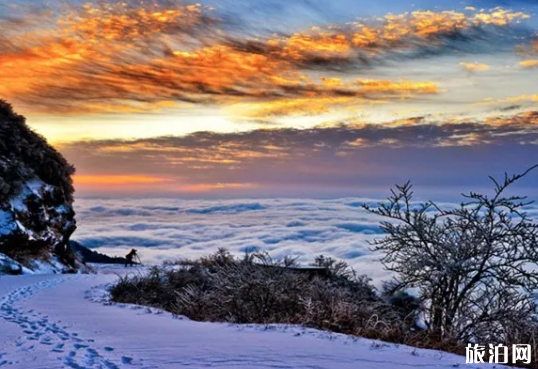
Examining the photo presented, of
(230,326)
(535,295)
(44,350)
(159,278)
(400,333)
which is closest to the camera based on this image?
(44,350)

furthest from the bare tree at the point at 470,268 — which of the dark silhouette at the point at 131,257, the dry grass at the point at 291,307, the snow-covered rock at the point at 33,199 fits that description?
the dark silhouette at the point at 131,257

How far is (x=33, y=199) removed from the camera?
2675cm

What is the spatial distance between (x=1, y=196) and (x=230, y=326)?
19.3 metres

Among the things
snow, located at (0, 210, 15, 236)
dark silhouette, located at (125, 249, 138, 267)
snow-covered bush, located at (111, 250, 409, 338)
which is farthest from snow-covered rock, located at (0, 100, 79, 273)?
snow-covered bush, located at (111, 250, 409, 338)

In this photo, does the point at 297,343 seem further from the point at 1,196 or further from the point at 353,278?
the point at 1,196

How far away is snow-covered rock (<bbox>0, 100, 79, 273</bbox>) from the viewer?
78.8 ft

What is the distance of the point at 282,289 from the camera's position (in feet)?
38.1

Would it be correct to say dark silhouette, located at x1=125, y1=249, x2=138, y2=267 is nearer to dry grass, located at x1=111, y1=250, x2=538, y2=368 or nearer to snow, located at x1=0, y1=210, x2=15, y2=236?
snow, located at x1=0, y1=210, x2=15, y2=236

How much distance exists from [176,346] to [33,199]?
22198 millimetres

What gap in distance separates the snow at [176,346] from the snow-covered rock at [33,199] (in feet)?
44.4

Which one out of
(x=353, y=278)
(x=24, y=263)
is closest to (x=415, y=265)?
(x=353, y=278)

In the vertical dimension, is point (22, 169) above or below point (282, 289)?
above

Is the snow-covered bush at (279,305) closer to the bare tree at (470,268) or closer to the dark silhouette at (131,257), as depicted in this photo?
the bare tree at (470,268)

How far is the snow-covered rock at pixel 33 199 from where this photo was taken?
945 inches
